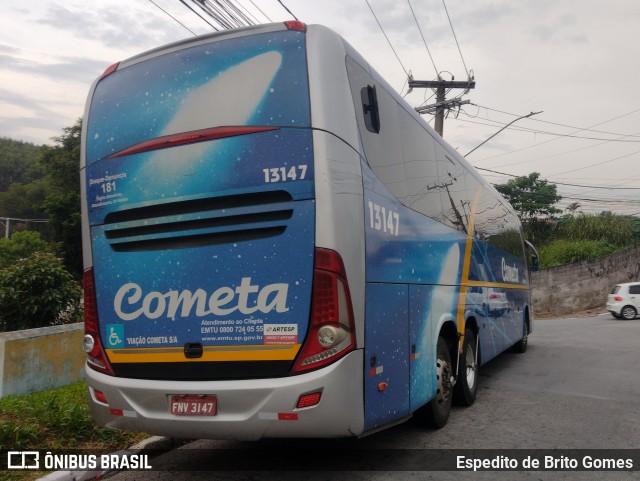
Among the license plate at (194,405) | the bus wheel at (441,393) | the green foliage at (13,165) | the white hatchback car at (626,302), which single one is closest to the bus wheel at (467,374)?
the bus wheel at (441,393)

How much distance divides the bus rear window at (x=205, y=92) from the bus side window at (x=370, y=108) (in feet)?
2.25

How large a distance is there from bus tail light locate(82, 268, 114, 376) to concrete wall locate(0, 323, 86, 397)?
293 cm

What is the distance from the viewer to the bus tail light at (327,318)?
12.8 ft

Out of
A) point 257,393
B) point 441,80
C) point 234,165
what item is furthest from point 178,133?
point 441,80

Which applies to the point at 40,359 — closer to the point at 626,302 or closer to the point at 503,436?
the point at 503,436

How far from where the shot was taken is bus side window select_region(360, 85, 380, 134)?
4.66 meters

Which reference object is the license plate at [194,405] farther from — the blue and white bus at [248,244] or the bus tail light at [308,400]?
the bus tail light at [308,400]

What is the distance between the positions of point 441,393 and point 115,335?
11.0 ft

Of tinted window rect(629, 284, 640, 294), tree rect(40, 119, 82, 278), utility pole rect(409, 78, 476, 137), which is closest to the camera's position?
utility pole rect(409, 78, 476, 137)

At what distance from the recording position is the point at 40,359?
7.43 metres

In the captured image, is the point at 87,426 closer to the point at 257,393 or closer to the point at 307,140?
the point at 257,393

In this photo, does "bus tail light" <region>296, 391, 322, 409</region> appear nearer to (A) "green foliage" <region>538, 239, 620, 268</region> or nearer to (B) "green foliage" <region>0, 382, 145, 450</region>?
(B) "green foliage" <region>0, 382, 145, 450</region>

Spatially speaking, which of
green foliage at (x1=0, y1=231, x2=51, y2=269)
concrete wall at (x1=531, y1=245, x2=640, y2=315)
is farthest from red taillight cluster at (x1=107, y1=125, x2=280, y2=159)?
green foliage at (x1=0, y1=231, x2=51, y2=269)

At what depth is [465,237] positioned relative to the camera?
7.48 meters
